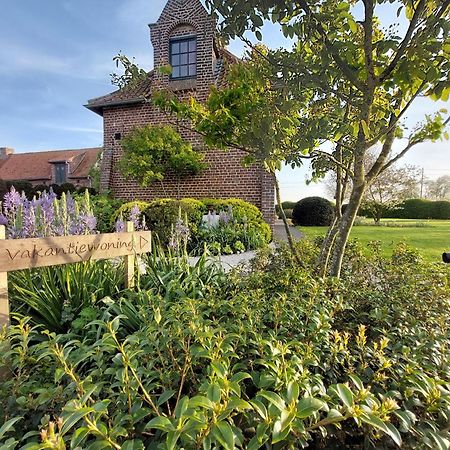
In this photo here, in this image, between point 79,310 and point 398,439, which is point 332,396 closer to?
point 398,439

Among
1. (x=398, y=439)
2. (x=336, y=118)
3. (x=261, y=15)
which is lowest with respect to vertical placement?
(x=398, y=439)

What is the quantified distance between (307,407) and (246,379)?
1.74ft

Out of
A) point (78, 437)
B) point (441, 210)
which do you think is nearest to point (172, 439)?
point (78, 437)

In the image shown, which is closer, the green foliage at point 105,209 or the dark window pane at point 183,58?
the green foliage at point 105,209

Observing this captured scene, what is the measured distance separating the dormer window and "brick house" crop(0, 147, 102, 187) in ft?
55.9

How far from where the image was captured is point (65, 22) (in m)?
4.91

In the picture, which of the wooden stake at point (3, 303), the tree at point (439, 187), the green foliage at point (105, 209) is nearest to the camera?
the wooden stake at point (3, 303)

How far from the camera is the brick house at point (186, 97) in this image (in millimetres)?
9109

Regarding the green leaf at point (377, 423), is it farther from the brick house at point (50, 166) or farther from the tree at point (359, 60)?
the brick house at point (50, 166)

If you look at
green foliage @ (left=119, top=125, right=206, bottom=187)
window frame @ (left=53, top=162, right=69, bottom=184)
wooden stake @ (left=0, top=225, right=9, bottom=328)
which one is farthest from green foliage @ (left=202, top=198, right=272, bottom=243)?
window frame @ (left=53, top=162, right=69, bottom=184)

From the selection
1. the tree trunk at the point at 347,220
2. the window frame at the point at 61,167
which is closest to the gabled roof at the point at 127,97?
the tree trunk at the point at 347,220

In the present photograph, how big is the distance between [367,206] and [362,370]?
1813 centimetres

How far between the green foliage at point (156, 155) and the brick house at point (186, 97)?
398mm

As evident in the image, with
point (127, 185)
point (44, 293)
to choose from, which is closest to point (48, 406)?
point (44, 293)
